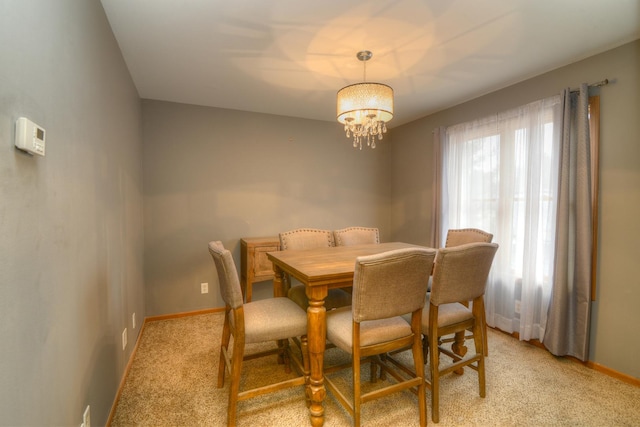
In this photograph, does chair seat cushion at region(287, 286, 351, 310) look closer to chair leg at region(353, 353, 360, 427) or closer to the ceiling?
chair leg at region(353, 353, 360, 427)

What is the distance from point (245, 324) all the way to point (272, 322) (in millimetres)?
155

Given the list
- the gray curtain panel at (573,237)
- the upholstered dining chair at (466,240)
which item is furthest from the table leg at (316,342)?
the gray curtain panel at (573,237)

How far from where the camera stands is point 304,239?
9.18 ft

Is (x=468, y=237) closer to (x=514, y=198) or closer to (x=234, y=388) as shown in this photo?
(x=514, y=198)

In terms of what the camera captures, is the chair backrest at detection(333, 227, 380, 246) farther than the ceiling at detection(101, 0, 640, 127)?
Yes

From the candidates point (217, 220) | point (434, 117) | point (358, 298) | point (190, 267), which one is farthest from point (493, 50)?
point (190, 267)

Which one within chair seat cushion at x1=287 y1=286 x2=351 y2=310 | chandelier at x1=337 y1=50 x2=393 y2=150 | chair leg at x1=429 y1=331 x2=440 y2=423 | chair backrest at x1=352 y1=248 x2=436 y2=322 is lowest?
chair leg at x1=429 y1=331 x2=440 y2=423

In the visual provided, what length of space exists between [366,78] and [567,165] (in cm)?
179

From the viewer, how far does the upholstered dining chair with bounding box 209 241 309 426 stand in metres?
1.62

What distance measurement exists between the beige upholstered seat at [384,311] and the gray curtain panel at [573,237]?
155 cm

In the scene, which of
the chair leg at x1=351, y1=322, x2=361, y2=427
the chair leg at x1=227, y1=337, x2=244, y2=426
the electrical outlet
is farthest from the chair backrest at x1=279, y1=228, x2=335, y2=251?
the electrical outlet

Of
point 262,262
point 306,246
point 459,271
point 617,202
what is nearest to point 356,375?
point 459,271

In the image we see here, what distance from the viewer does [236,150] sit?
359cm

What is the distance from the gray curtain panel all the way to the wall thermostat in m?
3.16
